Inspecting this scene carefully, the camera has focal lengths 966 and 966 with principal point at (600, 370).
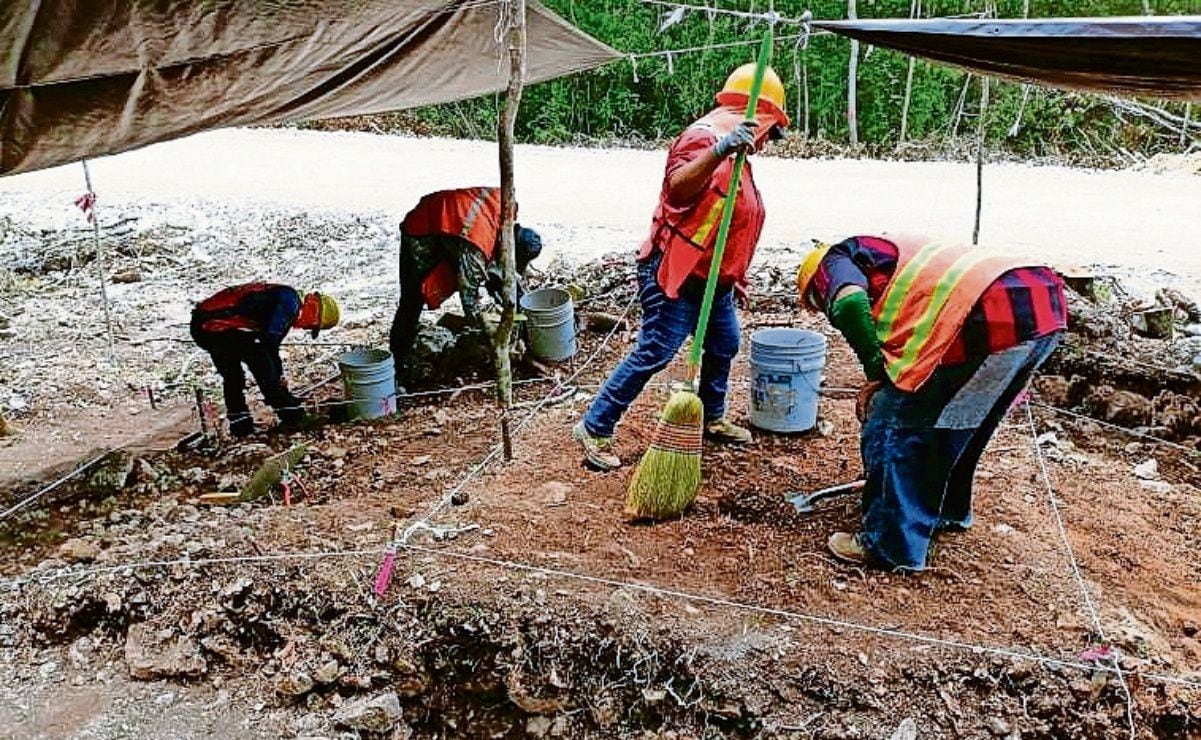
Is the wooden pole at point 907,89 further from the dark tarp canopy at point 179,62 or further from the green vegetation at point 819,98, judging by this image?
the dark tarp canopy at point 179,62

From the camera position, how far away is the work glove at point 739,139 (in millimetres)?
3143

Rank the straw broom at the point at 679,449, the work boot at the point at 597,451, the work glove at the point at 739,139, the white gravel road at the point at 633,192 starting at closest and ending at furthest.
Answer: the work glove at the point at 739,139, the straw broom at the point at 679,449, the work boot at the point at 597,451, the white gravel road at the point at 633,192

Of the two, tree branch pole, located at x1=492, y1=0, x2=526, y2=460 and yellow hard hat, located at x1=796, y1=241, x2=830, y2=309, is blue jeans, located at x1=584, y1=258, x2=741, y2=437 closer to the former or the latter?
tree branch pole, located at x1=492, y1=0, x2=526, y2=460

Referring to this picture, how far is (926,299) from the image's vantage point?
279 centimetres

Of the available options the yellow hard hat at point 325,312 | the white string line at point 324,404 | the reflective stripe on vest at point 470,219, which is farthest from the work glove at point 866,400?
the yellow hard hat at point 325,312

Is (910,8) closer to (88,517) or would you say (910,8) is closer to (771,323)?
(771,323)

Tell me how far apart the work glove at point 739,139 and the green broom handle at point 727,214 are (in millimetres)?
34

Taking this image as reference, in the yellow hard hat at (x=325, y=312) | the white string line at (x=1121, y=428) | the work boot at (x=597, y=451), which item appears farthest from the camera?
the yellow hard hat at (x=325, y=312)

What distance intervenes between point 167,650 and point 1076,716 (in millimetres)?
2660

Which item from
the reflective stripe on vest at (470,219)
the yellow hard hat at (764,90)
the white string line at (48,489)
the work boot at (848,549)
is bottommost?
the white string line at (48,489)

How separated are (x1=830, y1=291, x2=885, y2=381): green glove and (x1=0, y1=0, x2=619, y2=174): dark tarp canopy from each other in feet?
6.99

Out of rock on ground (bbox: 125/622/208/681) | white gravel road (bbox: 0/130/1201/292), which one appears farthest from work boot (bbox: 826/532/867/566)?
white gravel road (bbox: 0/130/1201/292)

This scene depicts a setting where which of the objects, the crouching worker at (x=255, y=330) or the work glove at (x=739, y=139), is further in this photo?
the crouching worker at (x=255, y=330)

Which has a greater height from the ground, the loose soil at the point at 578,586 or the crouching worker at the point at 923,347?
the crouching worker at the point at 923,347
